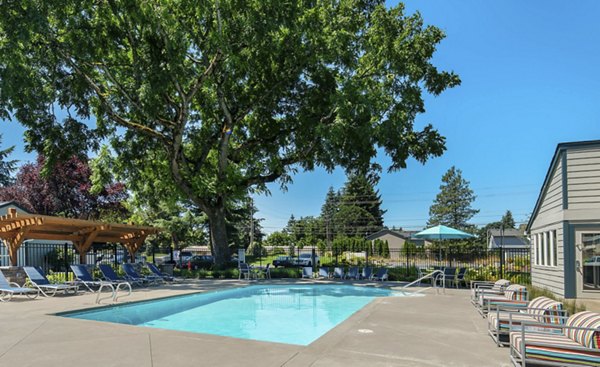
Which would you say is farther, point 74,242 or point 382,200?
point 382,200

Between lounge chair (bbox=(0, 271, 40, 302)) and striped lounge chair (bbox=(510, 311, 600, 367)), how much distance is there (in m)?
13.1

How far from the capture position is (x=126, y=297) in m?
12.9

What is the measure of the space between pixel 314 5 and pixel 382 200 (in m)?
60.2

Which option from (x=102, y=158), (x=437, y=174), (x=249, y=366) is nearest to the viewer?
(x=249, y=366)

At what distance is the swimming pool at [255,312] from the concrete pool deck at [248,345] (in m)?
1.77

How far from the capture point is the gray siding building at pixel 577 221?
10.4 meters

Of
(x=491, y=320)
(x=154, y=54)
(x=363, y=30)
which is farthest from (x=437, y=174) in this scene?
(x=491, y=320)

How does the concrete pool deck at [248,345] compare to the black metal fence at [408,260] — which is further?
the black metal fence at [408,260]

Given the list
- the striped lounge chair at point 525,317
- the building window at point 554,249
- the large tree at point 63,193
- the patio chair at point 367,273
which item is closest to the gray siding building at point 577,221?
the building window at point 554,249

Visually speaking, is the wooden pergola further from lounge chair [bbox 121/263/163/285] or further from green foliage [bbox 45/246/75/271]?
green foliage [bbox 45/246/75/271]

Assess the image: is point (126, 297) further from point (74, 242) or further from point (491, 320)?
point (491, 320)

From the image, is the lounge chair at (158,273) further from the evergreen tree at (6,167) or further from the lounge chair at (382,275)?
the evergreen tree at (6,167)

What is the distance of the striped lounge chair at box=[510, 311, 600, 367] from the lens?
4.92 m

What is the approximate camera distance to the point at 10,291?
40.0 ft
